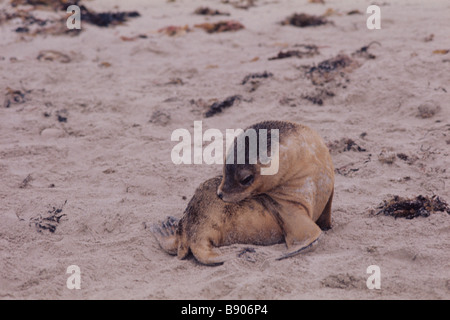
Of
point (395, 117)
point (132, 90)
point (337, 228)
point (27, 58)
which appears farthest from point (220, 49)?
point (337, 228)

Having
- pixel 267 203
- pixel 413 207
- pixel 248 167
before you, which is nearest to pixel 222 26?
pixel 413 207

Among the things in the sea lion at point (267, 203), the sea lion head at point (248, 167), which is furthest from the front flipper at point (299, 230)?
the sea lion head at point (248, 167)

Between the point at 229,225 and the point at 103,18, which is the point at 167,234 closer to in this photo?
the point at 229,225

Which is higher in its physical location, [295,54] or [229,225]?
[295,54]

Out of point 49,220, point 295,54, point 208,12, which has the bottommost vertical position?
point 49,220

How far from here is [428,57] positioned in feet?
17.4

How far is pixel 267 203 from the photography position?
2686 millimetres

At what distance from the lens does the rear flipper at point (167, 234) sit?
9.20 ft

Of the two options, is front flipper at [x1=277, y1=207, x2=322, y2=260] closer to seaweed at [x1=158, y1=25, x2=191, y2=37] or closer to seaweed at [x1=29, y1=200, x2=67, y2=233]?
seaweed at [x1=29, y1=200, x2=67, y2=233]

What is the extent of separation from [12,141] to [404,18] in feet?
20.3

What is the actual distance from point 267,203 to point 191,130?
2194mm

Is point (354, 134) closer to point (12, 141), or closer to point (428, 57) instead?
point (428, 57)

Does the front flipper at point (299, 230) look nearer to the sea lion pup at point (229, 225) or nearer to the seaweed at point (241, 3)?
the sea lion pup at point (229, 225)

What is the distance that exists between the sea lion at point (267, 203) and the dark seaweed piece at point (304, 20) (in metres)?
5.68
